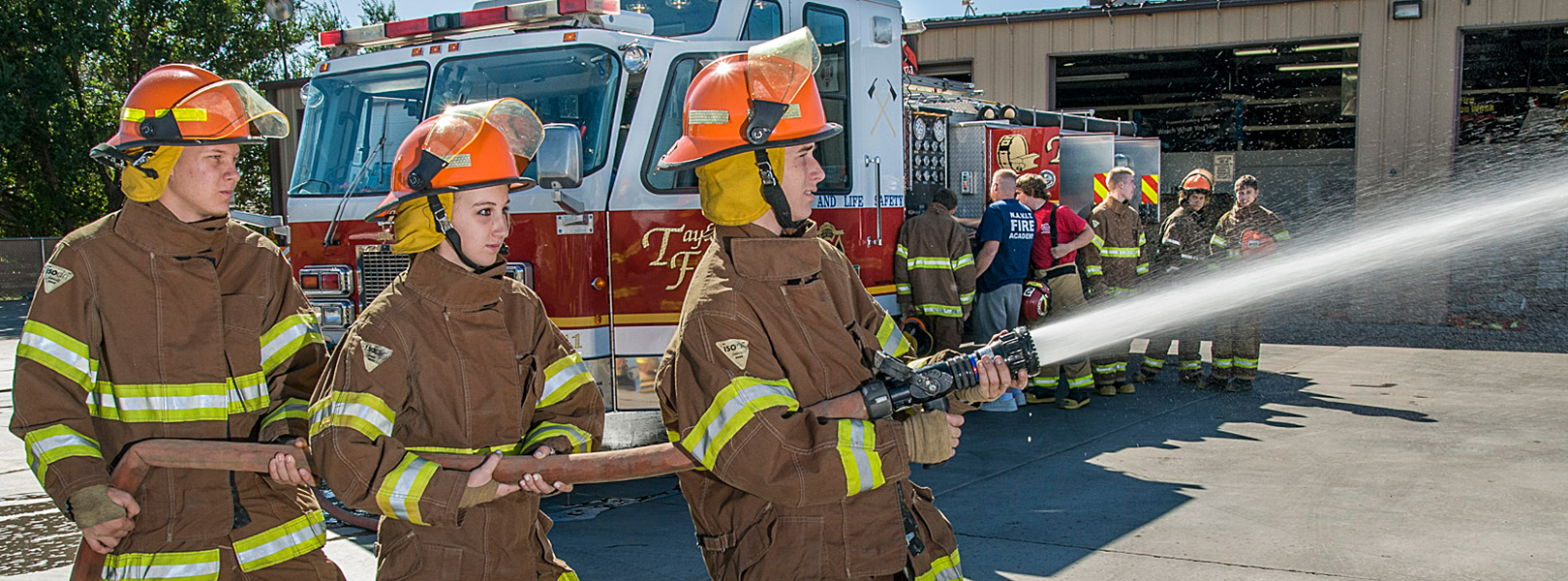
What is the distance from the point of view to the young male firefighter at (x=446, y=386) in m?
2.52

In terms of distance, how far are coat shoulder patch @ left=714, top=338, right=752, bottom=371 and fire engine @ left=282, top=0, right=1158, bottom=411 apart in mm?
2747

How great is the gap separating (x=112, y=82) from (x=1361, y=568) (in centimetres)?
2896

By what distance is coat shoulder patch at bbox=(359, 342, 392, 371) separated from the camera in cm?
257

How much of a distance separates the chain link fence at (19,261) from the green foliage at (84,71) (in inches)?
65.9

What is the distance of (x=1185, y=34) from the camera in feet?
49.4

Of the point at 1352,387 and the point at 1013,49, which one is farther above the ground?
the point at 1013,49

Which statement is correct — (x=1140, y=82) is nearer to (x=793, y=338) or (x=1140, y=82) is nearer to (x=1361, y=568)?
(x=1361, y=568)

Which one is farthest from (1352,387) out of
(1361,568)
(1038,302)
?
(1361,568)

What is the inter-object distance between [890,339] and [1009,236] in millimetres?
5662

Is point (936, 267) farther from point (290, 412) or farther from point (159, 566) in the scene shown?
point (159, 566)

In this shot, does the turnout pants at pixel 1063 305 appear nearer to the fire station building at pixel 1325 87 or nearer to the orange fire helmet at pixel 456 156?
the fire station building at pixel 1325 87

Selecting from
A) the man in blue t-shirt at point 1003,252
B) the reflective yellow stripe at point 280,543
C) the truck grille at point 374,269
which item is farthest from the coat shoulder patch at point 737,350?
the man in blue t-shirt at point 1003,252

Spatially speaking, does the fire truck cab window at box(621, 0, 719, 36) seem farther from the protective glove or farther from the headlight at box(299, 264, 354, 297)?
the protective glove

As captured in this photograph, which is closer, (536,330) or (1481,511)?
(536,330)
